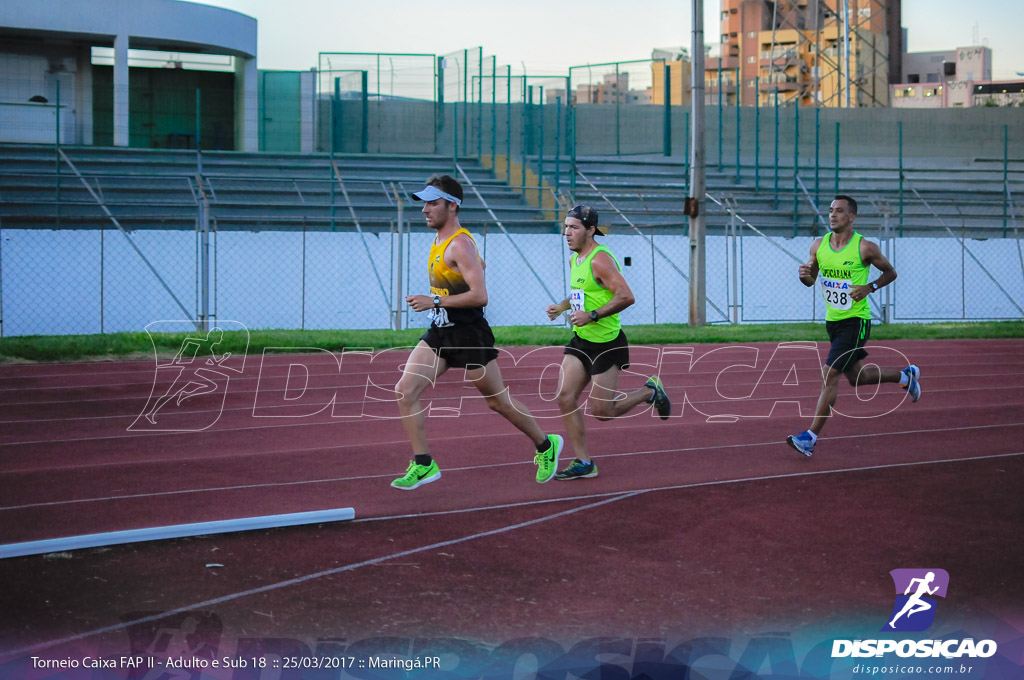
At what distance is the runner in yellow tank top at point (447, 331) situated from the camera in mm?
6668

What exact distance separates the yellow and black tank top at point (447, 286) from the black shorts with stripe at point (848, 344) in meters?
2.98

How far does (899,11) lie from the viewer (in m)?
69.5

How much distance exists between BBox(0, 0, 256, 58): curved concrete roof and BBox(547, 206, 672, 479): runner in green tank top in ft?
78.1

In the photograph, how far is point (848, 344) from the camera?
26.8 feet

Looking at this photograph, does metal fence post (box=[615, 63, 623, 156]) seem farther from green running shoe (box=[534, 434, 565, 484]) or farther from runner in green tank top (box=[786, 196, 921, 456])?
green running shoe (box=[534, 434, 565, 484])

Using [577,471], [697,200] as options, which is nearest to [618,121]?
[697,200]

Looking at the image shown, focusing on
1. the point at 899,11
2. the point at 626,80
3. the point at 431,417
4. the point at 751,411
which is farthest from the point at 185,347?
the point at 899,11

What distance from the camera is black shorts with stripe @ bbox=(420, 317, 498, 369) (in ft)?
22.4

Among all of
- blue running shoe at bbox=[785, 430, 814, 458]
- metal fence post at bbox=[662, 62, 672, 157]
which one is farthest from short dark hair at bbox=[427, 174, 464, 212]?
metal fence post at bbox=[662, 62, 672, 157]

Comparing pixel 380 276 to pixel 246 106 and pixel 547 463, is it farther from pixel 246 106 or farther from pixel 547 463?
pixel 547 463

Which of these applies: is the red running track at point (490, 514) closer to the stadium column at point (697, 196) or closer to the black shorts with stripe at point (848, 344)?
the black shorts with stripe at point (848, 344)

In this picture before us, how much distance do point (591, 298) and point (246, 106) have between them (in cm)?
2347

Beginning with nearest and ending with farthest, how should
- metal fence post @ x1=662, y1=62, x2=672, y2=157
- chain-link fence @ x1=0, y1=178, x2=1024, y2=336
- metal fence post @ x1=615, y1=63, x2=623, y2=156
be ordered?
chain-link fence @ x1=0, y1=178, x2=1024, y2=336 → metal fence post @ x1=662, y1=62, x2=672, y2=157 → metal fence post @ x1=615, y1=63, x2=623, y2=156

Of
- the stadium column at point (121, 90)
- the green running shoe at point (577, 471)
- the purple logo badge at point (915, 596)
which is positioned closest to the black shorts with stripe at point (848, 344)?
the green running shoe at point (577, 471)
